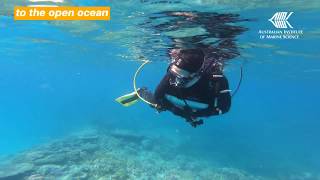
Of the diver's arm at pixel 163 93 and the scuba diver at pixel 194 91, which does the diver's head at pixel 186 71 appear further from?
the diver's arm at pixel 163 93

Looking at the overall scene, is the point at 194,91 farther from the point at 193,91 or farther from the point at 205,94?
the point at 205,94

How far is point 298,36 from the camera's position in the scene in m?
20.9

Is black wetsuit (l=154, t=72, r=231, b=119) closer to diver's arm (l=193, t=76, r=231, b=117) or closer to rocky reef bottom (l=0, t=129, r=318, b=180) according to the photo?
diver's arm (l=193, t=76, r=231, b=117)

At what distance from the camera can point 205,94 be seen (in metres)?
7.06

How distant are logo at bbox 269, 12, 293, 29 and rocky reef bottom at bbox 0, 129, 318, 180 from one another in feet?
35.0

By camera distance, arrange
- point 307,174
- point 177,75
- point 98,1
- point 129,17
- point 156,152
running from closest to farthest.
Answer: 1. point 177,75
2. point 98,1
3. point 129,17
4. point 156,152
5. point 307,174

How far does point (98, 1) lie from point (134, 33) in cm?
439

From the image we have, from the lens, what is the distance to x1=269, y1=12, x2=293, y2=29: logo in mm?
15606

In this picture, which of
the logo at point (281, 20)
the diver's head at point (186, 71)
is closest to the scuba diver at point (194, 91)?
the diver's head at point (186, 71)

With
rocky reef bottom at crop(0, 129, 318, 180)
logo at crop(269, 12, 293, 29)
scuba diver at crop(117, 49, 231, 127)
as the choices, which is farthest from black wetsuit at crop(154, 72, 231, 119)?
rocky reef bottom at crop(0, 129, 318, 180)

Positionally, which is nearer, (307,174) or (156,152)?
(156,152)

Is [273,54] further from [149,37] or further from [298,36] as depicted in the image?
[149,37]

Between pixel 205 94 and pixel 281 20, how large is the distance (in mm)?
11304

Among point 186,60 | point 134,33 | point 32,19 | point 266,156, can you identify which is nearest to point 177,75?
point 186,60
